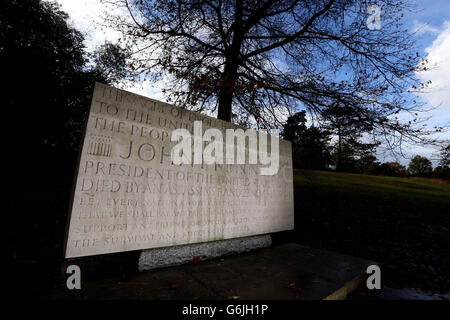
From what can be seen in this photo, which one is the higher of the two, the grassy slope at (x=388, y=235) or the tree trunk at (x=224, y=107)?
the tree trunk at (x=224, y=107)

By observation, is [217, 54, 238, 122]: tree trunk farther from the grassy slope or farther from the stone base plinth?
the stone base plinth

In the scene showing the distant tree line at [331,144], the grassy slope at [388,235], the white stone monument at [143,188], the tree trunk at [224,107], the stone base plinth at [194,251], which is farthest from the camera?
the tree trunk at [224,107]

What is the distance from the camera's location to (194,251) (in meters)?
3.53

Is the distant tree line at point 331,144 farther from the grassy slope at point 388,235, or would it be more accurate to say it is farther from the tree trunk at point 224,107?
the tree trunk at point 224,107

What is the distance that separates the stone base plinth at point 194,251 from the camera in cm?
306

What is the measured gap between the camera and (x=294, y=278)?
2924mm

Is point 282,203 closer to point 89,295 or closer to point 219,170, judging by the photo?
point 219,170

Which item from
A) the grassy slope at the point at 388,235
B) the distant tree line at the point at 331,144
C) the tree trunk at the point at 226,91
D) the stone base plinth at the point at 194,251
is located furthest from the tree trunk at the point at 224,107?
the stone base plinth at the point at 194,251

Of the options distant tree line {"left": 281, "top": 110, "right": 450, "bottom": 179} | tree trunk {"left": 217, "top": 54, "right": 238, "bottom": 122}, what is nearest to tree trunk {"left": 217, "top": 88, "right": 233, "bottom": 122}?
tree trunk {"left": 217, "top": 54, "right": 238, "bottom": 122}

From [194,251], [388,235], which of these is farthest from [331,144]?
[194,251]

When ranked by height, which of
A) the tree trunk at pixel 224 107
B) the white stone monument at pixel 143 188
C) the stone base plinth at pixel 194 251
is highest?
the tree trunk at pixel 224 107

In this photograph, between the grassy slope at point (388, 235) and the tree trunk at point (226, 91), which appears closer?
the grassy slope at point (388, 235)

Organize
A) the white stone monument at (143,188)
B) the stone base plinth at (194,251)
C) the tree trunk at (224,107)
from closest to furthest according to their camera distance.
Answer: the white stone monument at (143,188) → the stone base plinth at (194,251) → the tree trunk at (224,107)

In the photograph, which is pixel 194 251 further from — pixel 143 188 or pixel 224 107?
pixel 224 107
